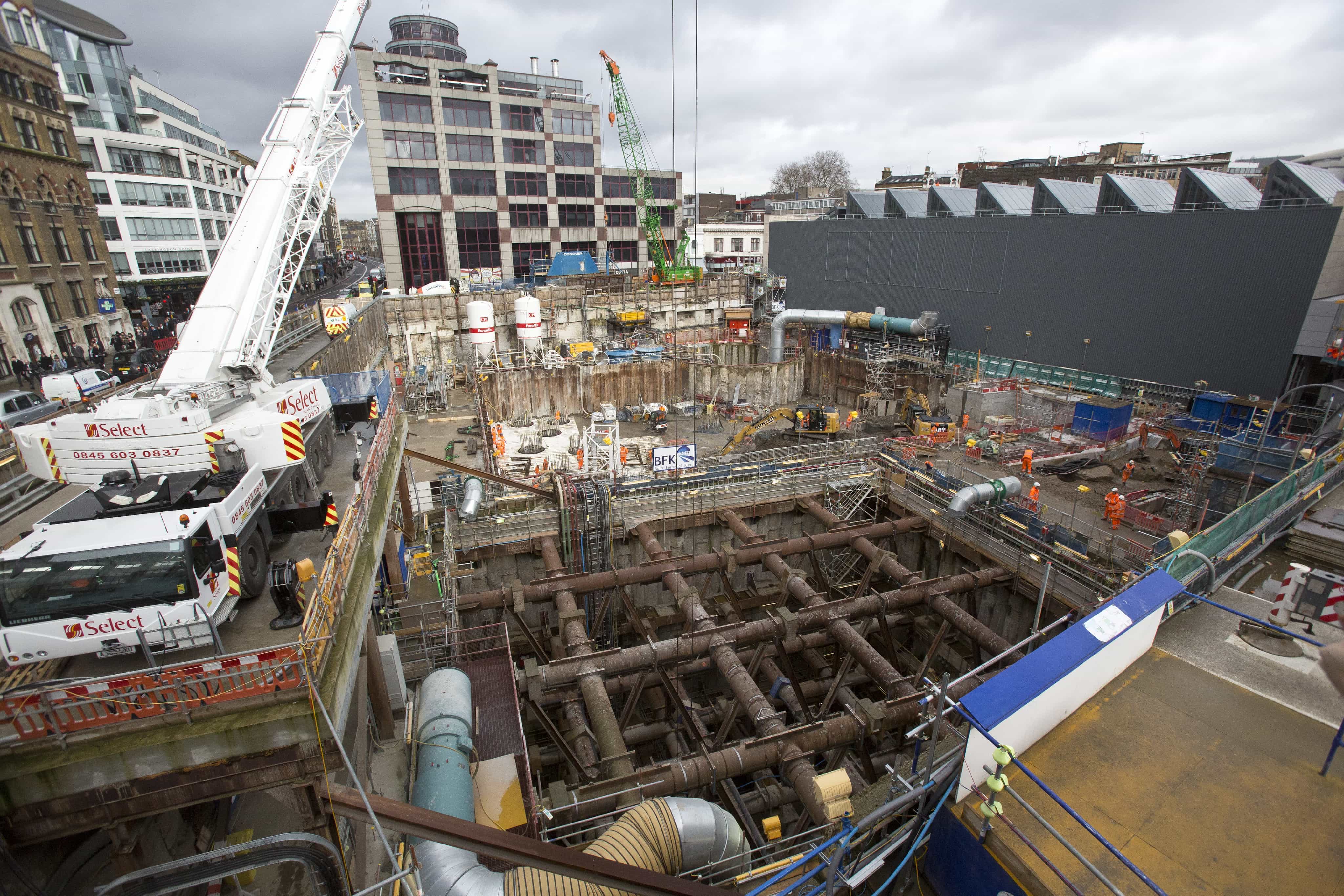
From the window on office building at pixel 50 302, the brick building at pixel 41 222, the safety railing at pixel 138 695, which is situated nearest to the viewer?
the safety railing at pixel 138 695

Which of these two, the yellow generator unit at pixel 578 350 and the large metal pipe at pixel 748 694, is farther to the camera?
the yellow generator unit at pixel 578 350

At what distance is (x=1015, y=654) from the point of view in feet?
47.9

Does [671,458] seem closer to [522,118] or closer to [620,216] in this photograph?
[522,118]

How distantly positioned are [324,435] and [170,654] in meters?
8.25

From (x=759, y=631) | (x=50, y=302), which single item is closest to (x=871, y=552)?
(x=759, y=631)

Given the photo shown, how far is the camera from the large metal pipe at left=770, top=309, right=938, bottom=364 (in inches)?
1624

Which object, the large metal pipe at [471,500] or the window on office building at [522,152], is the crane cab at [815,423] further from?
the window on office building at [522,152]

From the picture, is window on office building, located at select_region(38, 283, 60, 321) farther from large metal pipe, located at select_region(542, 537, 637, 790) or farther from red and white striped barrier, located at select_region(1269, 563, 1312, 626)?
red and white striped barrier, located at select_region(1269, 563, 1312, 626)

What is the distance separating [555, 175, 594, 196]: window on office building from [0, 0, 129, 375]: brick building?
37621 mm

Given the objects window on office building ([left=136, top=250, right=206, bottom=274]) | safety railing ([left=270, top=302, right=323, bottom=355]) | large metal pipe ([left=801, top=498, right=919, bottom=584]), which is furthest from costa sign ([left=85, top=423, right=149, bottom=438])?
window on office building ([left=136, top=250, right=206, bottom=274])

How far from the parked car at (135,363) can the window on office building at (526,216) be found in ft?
118

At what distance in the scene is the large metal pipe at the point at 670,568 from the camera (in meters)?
15.1

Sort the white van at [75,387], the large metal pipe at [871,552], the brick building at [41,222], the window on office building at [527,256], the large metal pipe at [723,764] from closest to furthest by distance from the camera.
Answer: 1. the large metal pipe at [723,764]
2. the large metal pipe at [871,552]
3. the white van at [75,387]
4. the brick building at [41,222]
5. the window on office building at [527,256]

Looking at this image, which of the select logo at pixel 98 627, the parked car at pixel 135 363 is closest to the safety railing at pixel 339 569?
the select logo at pixel 98 627
